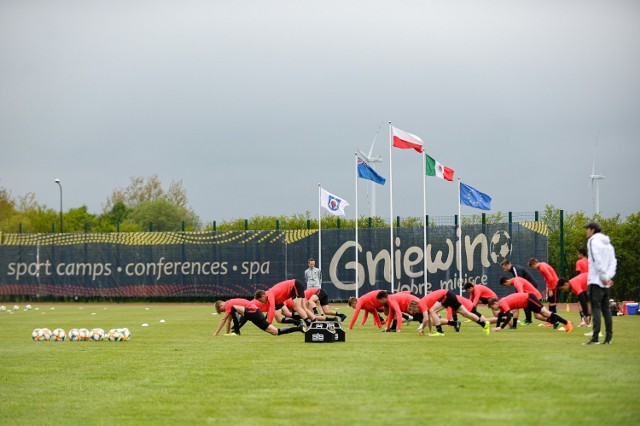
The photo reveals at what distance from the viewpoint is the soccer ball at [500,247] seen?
1666 inches

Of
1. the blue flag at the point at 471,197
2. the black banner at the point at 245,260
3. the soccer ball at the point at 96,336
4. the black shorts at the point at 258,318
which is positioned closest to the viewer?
the black shorts at the point at 258,318

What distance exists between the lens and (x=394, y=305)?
2238 cm

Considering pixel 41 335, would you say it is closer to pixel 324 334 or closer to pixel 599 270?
pixel 324 334

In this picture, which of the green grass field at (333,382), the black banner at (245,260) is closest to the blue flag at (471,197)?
the black banner at (245,260)

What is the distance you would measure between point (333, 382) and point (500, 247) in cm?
3128

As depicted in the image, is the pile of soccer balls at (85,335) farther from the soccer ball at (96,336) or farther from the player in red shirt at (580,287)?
the player in red shirt at (580,287)

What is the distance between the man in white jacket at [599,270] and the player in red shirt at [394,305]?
21.3 feet

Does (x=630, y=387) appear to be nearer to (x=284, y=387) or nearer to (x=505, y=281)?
(x=284, y=387)

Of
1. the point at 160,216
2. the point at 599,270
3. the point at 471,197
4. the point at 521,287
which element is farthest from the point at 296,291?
the point at 160,216

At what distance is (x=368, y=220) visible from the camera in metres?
49.3

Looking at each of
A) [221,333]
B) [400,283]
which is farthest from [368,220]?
[221,333]

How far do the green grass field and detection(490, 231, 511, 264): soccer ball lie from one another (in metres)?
22.4

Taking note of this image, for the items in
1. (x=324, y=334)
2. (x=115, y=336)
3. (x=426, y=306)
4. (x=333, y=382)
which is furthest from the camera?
(x=115, y=336)

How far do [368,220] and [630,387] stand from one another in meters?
38.6
